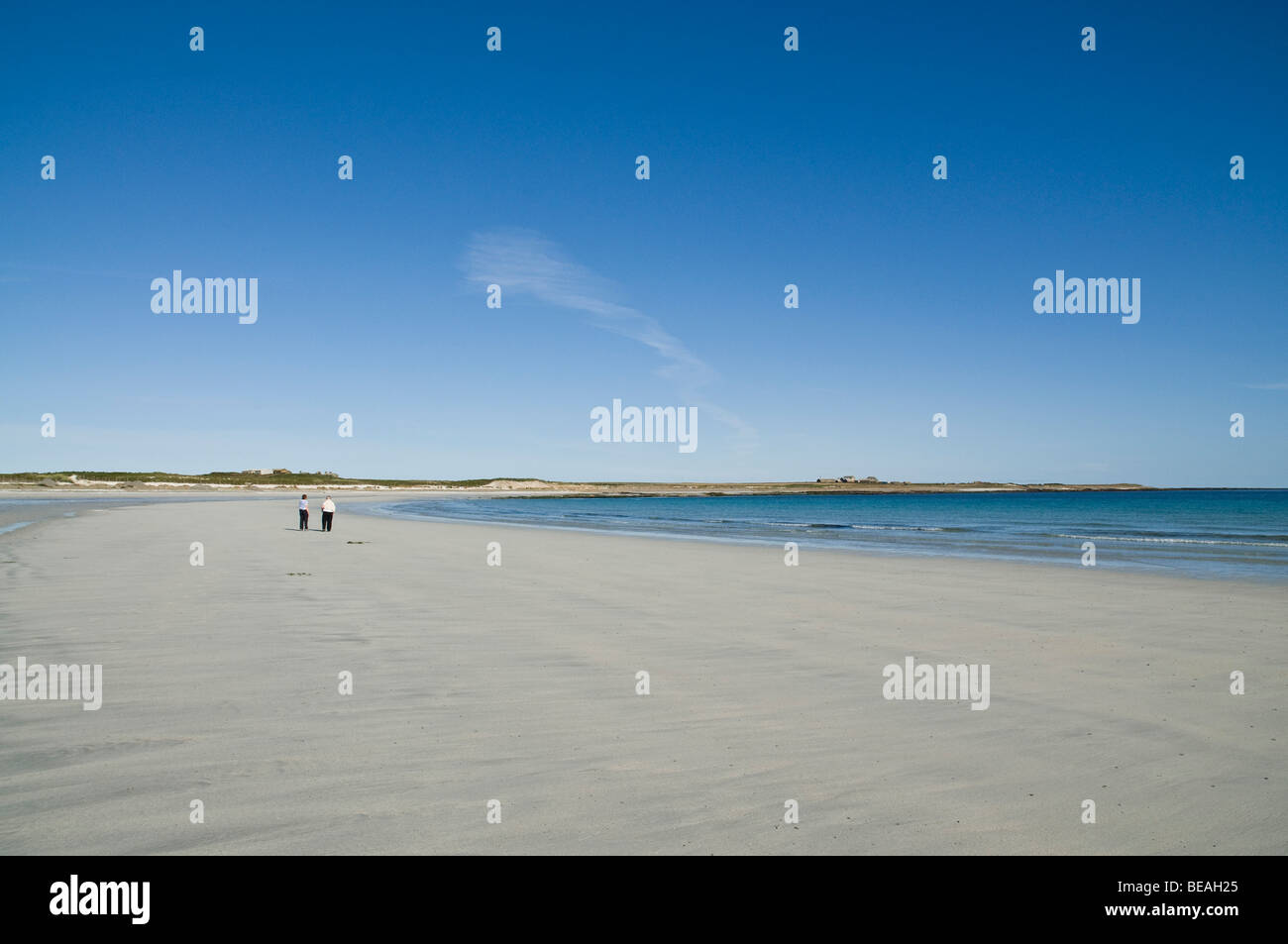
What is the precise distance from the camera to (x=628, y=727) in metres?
6.91

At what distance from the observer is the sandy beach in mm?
4855

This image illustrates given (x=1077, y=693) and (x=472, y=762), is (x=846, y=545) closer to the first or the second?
(x=1077, y=693)

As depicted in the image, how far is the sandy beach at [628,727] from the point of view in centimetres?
486

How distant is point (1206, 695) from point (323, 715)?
29.8ft

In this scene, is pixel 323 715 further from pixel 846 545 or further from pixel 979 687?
pixel 846 545

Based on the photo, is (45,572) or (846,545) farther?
(846,545)

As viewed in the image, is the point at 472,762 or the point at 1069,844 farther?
the point at 472,762
